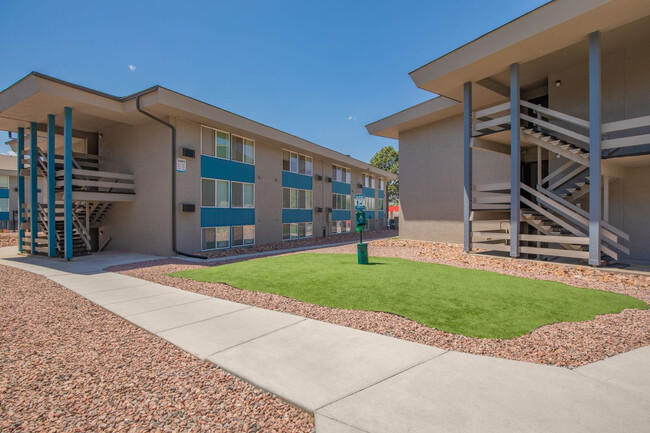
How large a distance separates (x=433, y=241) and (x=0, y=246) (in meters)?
23.8

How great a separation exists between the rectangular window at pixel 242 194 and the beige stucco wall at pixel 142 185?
354 centimetres

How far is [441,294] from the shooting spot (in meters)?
6.28

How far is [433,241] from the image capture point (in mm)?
16703

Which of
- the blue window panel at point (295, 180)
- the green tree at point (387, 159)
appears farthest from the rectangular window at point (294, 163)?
the green tree at point (387, 159)

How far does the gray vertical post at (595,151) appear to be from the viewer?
8.85 metres

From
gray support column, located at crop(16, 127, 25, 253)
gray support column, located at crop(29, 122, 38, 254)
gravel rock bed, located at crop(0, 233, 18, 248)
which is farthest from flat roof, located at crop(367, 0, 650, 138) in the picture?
gravel rock bed, located at crop(0, 233, 18, 248)

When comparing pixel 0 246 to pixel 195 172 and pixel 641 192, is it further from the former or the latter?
pixel 641 192

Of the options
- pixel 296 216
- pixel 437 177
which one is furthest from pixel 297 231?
pixel 437 177

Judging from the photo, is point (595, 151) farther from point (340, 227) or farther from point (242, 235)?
point (340, 227)

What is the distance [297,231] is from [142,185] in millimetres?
10155

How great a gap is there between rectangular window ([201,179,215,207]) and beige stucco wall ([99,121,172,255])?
166 centimetres

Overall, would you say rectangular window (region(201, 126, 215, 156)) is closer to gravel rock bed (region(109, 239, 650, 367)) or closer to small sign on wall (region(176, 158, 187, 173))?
small sign on wall (region(176, 158, 187, 173))

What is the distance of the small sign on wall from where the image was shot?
14.1m

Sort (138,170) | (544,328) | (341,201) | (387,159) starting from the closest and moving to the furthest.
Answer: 1. (544,328)
2. (138,170)
3. (341,201)
4. (387,159)
